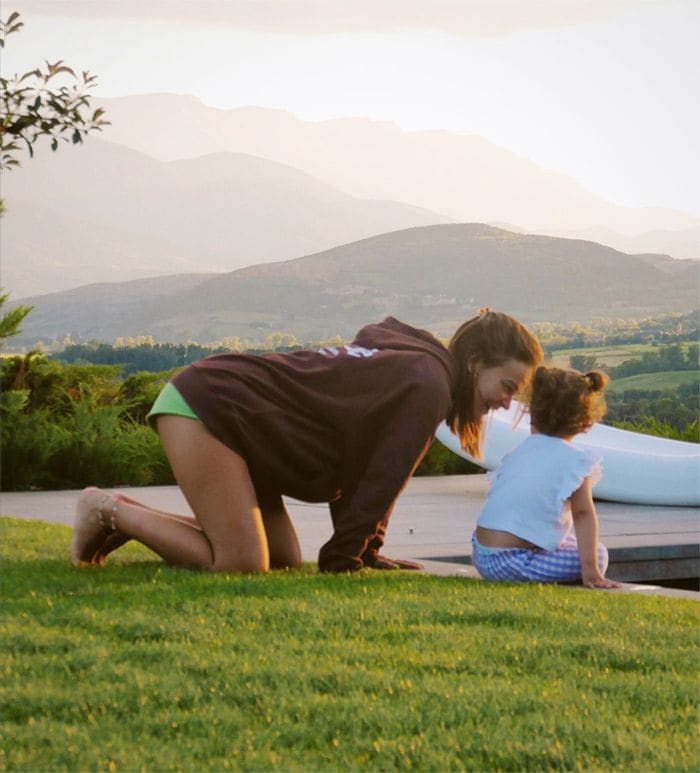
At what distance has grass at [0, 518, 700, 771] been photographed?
236cm

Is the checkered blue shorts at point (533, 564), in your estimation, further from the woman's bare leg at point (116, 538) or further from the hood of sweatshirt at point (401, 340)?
the woman's bare leg at point (116, 538)

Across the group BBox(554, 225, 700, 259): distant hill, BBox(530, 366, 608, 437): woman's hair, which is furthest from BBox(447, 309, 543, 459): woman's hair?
BBox(554, 225, 700, 259): distant hill

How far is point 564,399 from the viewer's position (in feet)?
15.0

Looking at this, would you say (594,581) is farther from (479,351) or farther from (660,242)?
(660,242)

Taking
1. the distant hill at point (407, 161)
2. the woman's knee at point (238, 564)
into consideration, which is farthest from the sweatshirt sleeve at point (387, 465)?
the distant hill at point (407, 161)

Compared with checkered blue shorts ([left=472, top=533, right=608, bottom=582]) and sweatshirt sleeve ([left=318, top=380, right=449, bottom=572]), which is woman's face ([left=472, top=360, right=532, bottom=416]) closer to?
sweatshirt sleeve ([left=318, top=380, right=449, bottom=572])

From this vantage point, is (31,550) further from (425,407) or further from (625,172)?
(625,172)

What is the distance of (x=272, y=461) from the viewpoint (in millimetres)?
4430

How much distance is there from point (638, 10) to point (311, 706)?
594 centimetres

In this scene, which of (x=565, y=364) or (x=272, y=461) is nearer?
(x=272, y=461)

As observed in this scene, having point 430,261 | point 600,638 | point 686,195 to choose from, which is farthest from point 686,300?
point 600,638

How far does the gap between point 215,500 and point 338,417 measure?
557 millimetres

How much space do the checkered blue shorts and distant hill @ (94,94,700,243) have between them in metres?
19.1

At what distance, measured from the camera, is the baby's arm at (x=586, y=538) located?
14.6 feet
